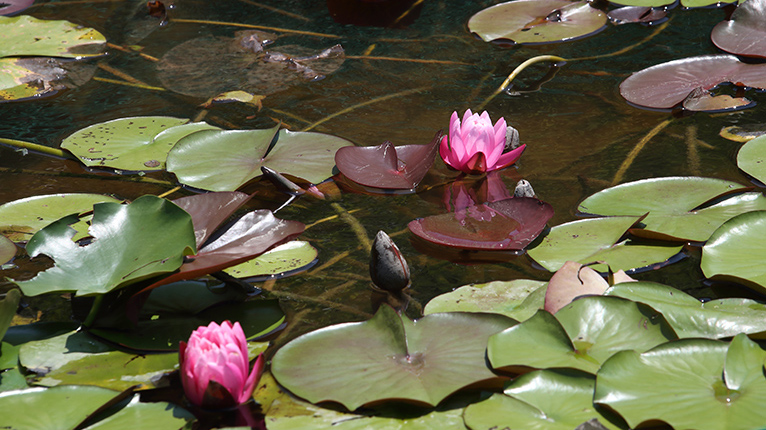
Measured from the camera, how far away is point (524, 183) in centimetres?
175

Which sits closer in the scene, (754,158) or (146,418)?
(146,418)

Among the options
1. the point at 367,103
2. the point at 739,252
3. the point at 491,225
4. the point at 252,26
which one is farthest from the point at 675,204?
the point at 252,26

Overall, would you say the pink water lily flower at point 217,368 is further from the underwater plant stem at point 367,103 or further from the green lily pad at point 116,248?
the underwater plant stem at point 367,103

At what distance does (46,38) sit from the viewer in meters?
3.03

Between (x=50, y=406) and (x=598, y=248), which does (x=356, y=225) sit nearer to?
(x=598, y=248)

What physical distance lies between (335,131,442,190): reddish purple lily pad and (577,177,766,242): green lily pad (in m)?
0.47

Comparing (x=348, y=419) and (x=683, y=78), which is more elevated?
(x=683, y=78)

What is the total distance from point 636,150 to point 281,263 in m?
1.20

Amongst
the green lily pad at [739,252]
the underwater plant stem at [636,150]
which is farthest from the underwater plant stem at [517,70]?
the green lily pad at [739,252]

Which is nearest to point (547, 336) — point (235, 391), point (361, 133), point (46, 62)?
point (235, 391)

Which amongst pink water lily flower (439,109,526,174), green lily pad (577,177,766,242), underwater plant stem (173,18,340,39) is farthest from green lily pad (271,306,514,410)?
underwater plant stem (173,18,340,39)

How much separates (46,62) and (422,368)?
2.49 m

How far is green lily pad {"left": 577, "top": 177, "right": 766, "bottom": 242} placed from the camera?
1.59 m

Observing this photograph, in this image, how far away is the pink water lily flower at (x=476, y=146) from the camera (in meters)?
1.89
